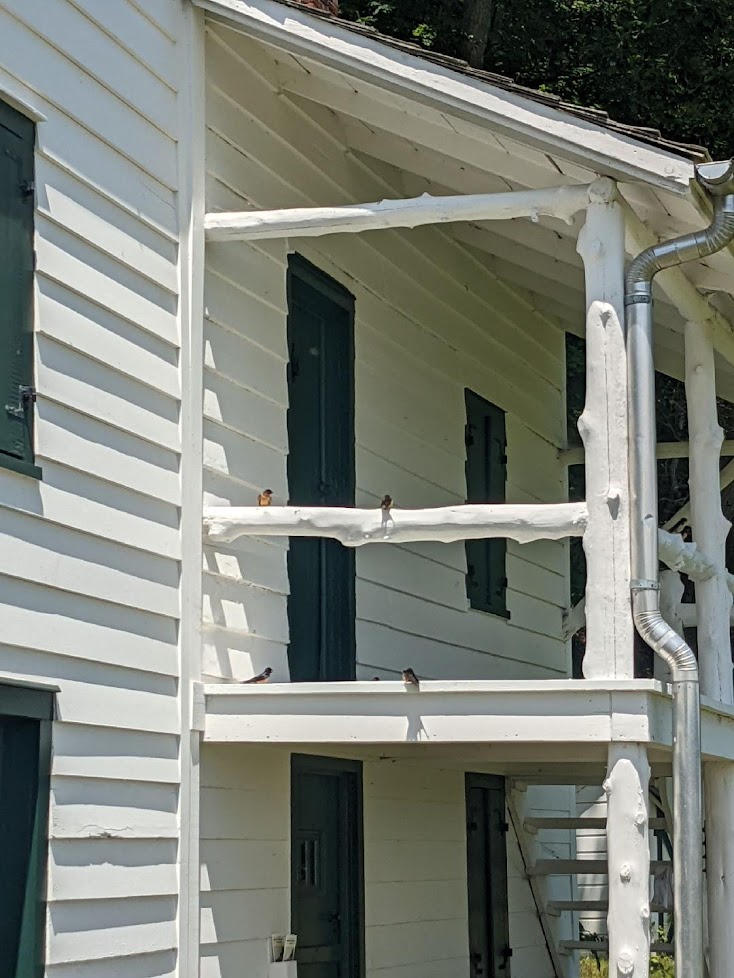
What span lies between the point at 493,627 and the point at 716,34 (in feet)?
21.8

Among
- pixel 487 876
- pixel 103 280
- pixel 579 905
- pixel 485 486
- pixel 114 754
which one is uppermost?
pixel 485 486

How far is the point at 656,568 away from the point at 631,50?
9583 millimetres

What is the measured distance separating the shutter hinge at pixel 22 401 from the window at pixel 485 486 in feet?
17.8

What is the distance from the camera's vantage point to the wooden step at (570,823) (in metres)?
10.7

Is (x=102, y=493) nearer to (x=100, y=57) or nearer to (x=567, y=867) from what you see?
(x=100, y=57)

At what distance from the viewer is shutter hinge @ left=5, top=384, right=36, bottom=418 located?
6.25m

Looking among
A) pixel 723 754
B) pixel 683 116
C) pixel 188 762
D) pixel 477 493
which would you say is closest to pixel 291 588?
pixel 188 762

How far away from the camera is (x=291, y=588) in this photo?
8.90 m

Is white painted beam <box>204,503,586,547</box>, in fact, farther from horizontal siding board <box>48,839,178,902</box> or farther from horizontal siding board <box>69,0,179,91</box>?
horizontal siding board <box>69,0,179,91</box>

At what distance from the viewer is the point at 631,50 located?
15.5 meters

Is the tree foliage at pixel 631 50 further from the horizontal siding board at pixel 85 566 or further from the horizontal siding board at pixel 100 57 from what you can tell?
the horizontal siding board at pixel 85 566

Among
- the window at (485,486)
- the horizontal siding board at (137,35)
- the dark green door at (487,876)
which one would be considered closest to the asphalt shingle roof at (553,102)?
the horizontal siding board at (137,35)

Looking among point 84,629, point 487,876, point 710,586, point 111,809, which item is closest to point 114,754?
point 111,809

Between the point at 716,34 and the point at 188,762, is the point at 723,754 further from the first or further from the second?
the point at 716,34
